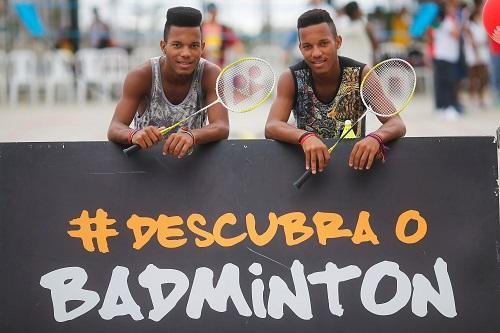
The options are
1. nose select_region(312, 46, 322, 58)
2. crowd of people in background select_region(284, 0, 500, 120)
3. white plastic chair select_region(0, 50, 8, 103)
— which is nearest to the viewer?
nose select_region(312, 46, 322, 58)

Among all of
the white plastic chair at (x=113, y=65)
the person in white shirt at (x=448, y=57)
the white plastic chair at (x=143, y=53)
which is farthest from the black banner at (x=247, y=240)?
the white plastic chair at (x=143, y=53)

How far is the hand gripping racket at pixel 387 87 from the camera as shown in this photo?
3.55 metres


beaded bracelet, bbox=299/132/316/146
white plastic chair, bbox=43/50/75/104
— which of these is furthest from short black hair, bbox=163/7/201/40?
white plastic chair, bbox=43/50/75/104

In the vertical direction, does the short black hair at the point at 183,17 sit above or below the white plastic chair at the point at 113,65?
below

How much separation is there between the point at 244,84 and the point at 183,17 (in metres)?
0.40

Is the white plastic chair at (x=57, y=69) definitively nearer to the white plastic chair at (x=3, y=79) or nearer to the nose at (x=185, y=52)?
the white plastic chair at (x=3, y=79)

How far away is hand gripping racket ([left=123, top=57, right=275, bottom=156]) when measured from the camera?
3.63m

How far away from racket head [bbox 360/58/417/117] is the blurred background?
7578mm

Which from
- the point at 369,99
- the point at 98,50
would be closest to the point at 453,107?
the point at 98,50

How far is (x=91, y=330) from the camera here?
3.40 metres

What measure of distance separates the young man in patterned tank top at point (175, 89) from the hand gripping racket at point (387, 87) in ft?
2.01

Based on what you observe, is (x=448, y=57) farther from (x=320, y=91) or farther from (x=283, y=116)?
(x=283, y=116)

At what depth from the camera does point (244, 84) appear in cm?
368

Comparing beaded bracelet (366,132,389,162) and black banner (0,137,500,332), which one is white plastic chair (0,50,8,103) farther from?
beaded bracelet (366,132,389,162)
